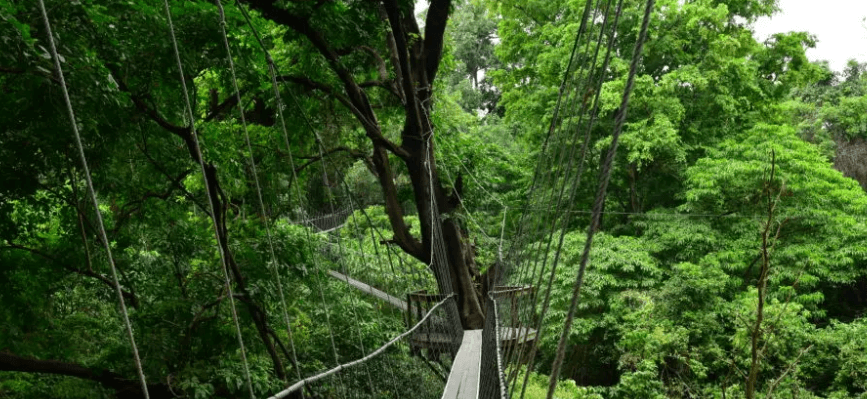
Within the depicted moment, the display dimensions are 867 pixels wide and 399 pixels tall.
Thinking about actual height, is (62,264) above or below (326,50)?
below

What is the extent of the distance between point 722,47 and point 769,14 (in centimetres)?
118

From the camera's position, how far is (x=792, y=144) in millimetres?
6660

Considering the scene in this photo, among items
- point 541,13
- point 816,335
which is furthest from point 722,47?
point 816,335

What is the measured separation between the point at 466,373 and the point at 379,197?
27.0 feet

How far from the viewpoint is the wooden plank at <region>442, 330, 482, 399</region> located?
245cm

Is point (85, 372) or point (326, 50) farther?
point (326, 50)

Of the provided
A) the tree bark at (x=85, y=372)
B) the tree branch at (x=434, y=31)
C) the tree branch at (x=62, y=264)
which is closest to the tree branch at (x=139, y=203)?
the tree branch at (x=62, y=264)

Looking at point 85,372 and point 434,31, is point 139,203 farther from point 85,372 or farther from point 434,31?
point 434,31

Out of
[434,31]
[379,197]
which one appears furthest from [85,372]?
[379,197]

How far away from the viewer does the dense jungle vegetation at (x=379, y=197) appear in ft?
6.90

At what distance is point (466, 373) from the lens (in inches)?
111

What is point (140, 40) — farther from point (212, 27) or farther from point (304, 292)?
point (304, 292)

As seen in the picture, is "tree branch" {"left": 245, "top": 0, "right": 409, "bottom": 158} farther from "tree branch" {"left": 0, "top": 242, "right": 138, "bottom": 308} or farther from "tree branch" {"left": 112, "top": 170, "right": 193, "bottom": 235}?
"tree branch" {"left": 0, "top": 242, "right": 138, "bottom": 308}

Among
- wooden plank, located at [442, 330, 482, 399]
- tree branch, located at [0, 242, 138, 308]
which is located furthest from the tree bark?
wooden plank, located at [442, 330, 482, 399]
